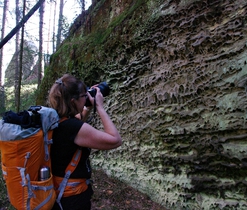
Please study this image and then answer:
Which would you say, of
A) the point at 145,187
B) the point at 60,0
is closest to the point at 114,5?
the point at 145,187

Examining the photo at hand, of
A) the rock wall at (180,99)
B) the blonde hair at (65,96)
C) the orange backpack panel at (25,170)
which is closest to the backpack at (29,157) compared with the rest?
the orange backpack panel at (25,170)

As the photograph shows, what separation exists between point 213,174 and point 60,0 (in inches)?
791

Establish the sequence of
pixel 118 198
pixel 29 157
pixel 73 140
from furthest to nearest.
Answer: pixel 118 198
pixel 73 140
pixel 29 157

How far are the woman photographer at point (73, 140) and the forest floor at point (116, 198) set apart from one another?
93.9 inches

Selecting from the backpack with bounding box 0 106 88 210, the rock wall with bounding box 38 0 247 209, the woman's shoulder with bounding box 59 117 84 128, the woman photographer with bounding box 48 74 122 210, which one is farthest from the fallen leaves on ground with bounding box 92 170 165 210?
the woman's shoulder with bounding box 59 117 84 128

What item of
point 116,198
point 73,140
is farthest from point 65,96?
point 116,198

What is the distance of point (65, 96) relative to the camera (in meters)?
1.97

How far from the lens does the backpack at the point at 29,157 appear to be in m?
1.67

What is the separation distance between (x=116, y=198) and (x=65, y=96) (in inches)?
122

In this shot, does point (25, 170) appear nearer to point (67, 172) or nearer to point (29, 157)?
point (29, 157)

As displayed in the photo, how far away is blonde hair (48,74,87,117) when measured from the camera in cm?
197

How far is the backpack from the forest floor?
8.53 ft

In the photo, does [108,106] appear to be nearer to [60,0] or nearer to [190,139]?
[190,139]

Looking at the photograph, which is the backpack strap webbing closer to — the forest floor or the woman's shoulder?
the woman's shoulder
